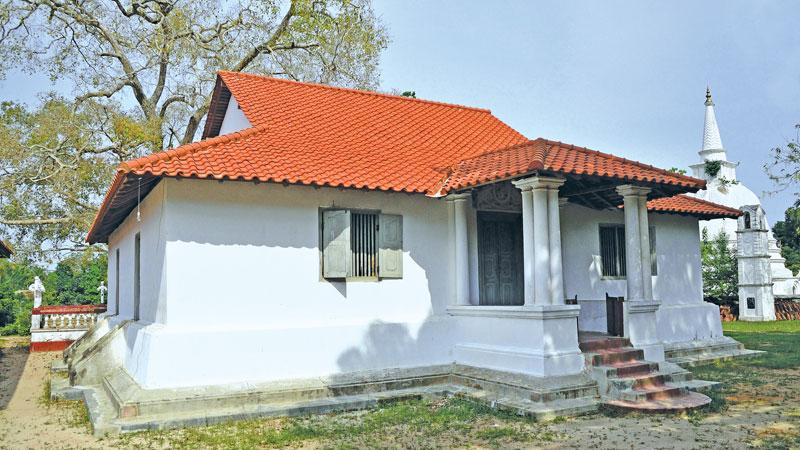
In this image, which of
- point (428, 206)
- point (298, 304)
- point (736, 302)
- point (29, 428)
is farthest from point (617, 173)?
point (736, 302)

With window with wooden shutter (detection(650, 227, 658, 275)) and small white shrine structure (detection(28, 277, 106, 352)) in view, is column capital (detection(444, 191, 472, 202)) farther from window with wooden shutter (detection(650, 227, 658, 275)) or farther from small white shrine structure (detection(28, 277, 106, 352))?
small white shrine structure (detection(28, 277, 106, 352))

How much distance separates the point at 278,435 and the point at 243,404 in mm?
1307

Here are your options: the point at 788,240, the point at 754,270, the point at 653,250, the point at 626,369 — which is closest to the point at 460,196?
the point at 626,369

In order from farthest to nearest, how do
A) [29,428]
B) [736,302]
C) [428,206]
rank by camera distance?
[736,302] → [428,206] → [29,428]

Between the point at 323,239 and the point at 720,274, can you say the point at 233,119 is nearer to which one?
the point at 323,239

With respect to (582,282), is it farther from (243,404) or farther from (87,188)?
(87,188)

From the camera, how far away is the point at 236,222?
8922 mm

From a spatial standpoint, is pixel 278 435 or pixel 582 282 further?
pixel 582 282

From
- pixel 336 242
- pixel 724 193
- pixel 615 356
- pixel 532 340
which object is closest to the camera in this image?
pixel 532 340

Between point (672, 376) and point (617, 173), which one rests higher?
point (617, 173)

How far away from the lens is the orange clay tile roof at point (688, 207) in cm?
1277

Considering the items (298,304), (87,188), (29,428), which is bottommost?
(29,428)

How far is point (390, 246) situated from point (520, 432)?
3.68 meters

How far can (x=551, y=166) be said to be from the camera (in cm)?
848
